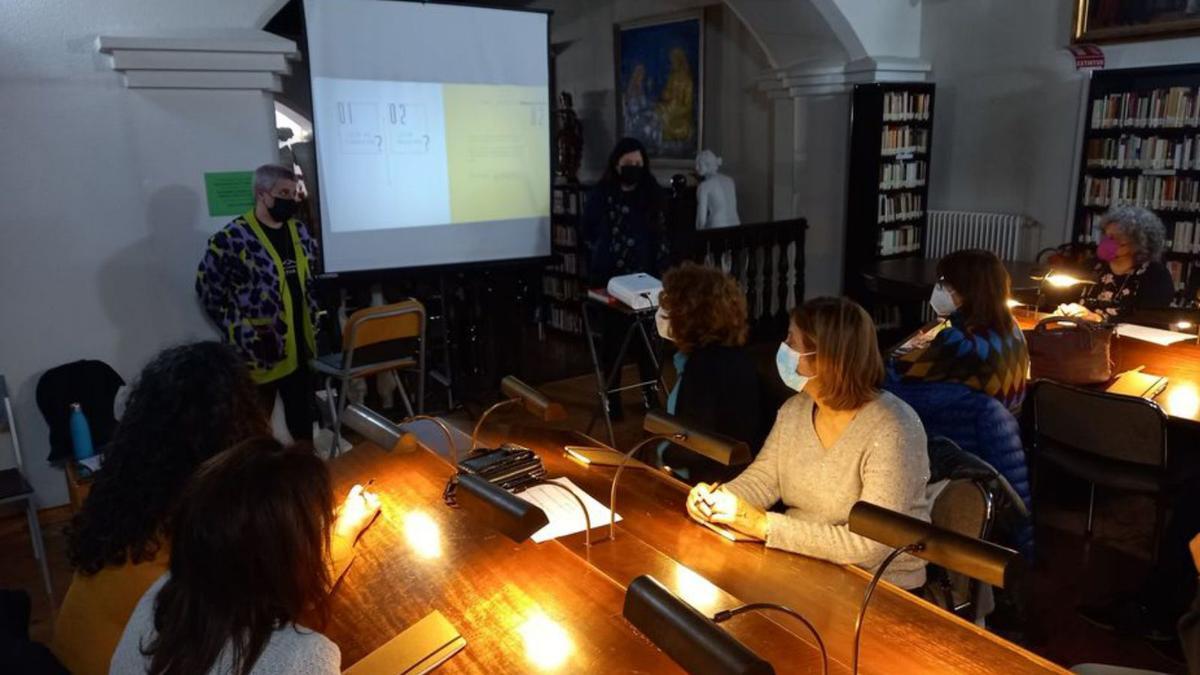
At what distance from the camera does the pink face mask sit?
4.14 m

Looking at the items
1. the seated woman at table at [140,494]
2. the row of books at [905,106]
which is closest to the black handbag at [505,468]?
the seated woman at table at [140,494]

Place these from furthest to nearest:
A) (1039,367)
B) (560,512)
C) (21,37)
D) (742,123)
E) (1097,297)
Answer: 1. (742,123)
2. (1097,297)
3. (21,37)
4. (1039,367)
5. (560,512)

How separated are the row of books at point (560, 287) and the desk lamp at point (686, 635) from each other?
613cm

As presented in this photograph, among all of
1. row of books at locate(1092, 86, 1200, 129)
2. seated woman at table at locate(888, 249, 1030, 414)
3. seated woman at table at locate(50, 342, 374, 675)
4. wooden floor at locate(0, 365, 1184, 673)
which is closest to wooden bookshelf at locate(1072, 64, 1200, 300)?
row of books at locate(1092, 86, 1200, 129)

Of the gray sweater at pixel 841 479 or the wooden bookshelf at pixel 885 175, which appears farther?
the wooden bookshelf at pixel 885 175

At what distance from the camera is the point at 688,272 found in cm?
304

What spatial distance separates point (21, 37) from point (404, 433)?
9.26 feet

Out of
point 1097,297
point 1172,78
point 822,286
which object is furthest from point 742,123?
point 1097,297

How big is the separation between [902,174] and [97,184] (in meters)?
5.43

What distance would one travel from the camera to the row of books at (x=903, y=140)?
6.31 meters

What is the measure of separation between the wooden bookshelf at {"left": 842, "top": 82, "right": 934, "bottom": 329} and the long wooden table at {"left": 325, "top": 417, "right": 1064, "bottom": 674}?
187 inches

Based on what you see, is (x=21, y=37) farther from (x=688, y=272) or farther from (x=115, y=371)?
(x=688, y=272)

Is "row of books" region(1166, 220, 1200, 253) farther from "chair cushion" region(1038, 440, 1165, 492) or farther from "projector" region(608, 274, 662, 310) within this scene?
"projector" region(608, 274, 662, 310)

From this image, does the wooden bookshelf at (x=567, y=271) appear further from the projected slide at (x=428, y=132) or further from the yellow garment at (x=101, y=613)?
the yellow garment at (x=101, y=613)
